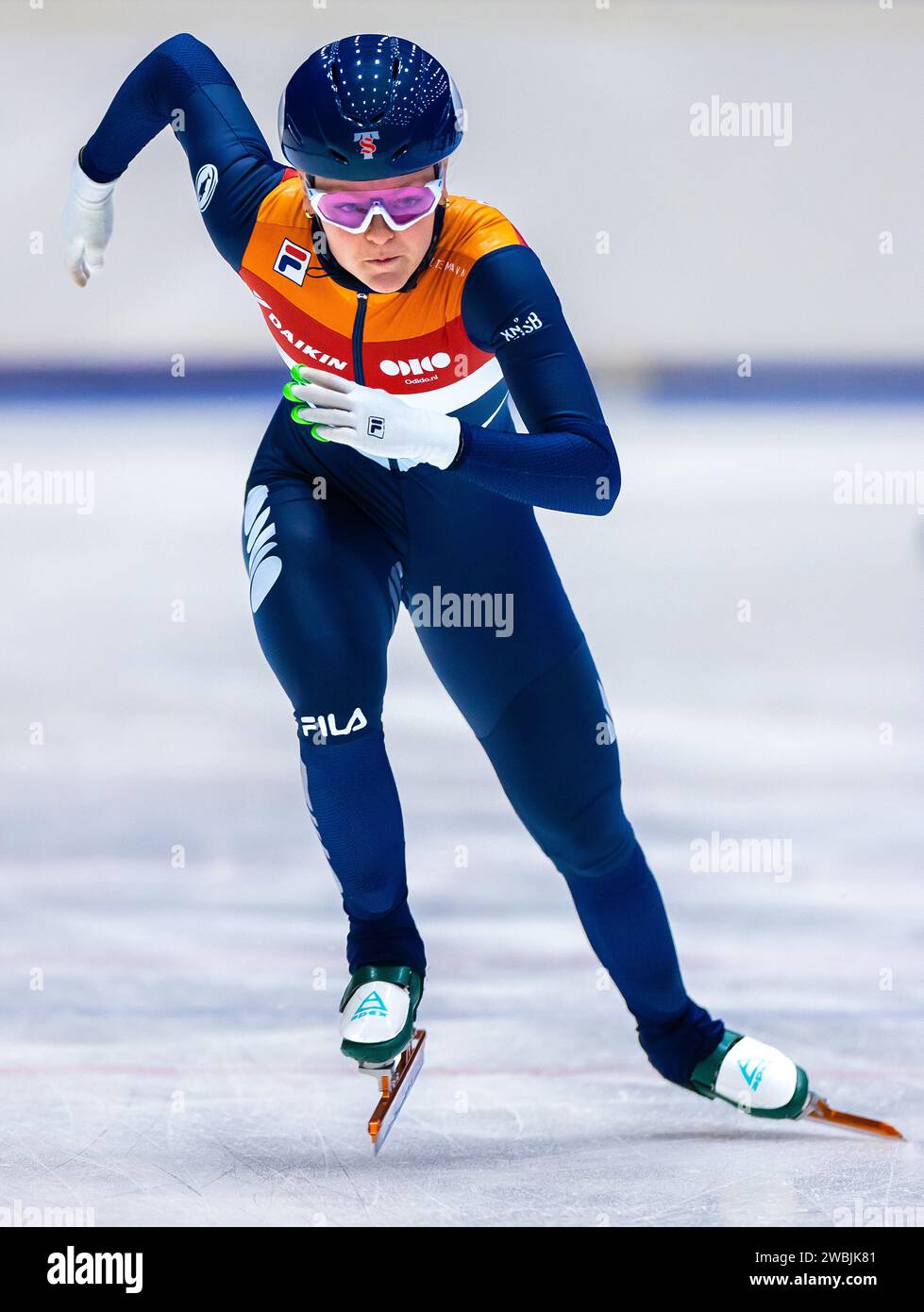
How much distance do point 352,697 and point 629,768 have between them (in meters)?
1.95

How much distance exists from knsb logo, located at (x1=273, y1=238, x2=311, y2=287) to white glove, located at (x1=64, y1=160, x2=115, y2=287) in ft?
1.85

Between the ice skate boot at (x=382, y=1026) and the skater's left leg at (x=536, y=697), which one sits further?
the skater's left leg at (x=536, y=697)

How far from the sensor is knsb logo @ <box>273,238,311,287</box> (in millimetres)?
3023

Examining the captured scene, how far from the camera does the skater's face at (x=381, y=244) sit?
284 centimetres

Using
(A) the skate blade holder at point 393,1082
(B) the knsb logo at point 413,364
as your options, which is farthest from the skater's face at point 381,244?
(A) the skate blade holder at point 393,1082

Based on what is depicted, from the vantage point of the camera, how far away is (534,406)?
2.79 metres

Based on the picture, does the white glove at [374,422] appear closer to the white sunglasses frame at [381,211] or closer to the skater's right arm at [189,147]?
the white sunglasses frame at [381,211]

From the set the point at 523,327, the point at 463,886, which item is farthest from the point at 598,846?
the point at 463,886

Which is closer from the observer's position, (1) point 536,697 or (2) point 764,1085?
(1) point 536,697

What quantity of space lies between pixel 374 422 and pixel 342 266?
440 mm

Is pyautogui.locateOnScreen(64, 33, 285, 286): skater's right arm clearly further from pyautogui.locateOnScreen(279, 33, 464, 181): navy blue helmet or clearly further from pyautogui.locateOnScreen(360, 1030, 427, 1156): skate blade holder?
pyautogui.locateOnScreen(360, 1030, 427, 1156): skate blade holder

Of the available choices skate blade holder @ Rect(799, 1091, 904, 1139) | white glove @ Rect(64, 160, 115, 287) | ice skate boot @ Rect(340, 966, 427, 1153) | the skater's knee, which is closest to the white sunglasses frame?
white glove @ Rect(64, 160, 115, 287)

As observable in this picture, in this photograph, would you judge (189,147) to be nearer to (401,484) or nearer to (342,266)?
(342,266)
